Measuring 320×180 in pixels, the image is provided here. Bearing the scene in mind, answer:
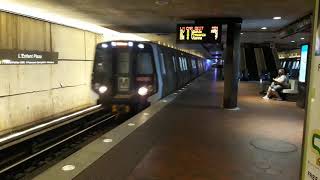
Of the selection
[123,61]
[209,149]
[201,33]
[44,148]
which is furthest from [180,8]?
[44,148]

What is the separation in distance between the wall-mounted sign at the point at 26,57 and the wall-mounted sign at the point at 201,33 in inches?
211

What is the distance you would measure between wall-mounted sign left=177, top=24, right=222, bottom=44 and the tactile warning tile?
4.39 m

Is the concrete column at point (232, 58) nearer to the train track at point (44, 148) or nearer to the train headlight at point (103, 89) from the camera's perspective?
the train headlight at point (103, 89)

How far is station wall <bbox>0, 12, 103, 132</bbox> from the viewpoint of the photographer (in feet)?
32.8

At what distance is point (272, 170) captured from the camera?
4.46 meters

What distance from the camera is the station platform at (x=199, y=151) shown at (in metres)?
4.27

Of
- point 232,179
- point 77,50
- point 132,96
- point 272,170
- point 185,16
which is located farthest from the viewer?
point 77,50

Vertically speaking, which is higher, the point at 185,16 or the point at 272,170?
the point at 185,16

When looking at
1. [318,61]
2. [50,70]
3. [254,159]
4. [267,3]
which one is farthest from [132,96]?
[318,61]

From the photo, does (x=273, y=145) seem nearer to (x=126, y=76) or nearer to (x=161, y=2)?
(x=161, y=2)

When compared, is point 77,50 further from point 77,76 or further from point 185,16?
point 185,16

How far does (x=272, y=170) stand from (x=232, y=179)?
738 mm

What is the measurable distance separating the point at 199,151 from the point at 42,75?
28.2 feet

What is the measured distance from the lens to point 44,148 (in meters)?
8.30
